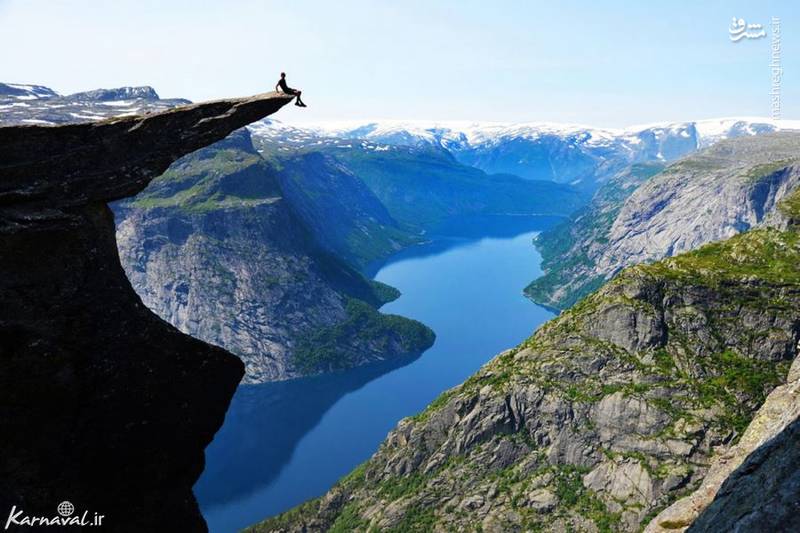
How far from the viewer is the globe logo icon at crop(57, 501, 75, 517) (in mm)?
23984

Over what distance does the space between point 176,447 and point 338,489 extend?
117042 mm

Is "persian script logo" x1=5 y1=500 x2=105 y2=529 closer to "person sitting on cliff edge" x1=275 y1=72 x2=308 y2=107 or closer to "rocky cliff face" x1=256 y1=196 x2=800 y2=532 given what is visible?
"person sitting on cliff edge" x1=275 y1=72 x2=308 y2=107

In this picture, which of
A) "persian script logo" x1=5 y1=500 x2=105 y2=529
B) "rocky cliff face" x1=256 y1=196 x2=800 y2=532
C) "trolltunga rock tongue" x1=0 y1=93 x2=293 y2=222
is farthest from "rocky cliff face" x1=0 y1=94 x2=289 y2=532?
"rocky cliff face" x1=256 y1=196 x2=800 y2=532

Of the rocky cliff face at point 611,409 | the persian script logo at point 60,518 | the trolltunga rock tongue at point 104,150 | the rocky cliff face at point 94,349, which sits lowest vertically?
the rocky cliff face at point 611,409

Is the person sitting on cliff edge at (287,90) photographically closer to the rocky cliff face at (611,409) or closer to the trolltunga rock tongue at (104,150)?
the trolltunga rock tongue at (104,150)

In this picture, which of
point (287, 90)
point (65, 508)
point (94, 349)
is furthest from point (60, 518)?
point (287, 90)

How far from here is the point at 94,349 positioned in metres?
25.6

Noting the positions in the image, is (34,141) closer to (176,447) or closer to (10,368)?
(10,368)

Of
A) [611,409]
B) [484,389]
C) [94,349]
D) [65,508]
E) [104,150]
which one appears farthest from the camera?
[484,389]

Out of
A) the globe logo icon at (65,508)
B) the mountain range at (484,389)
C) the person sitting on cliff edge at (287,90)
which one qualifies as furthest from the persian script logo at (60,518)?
the person sitting on cliff edge at (287,90)

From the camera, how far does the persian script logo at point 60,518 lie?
22.8 meters

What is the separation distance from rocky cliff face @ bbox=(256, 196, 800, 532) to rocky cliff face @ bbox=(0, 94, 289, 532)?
265 ft

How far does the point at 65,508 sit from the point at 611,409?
317 feet

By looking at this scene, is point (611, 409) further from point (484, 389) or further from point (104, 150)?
point (104, 150)
